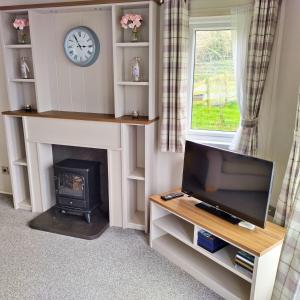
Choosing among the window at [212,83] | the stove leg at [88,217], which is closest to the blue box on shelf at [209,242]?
the window at [212,83]

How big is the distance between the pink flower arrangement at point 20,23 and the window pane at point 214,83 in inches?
66.4

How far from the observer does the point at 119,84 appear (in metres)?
2.79

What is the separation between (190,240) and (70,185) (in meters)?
1.38

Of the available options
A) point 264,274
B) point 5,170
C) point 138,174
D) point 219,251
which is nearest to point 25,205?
point 5,170

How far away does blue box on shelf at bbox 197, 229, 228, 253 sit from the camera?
7.23 feet

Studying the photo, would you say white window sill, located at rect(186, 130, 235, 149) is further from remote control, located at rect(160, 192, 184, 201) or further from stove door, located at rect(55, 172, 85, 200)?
stove door, located at rect(55, 172, 85, 200)

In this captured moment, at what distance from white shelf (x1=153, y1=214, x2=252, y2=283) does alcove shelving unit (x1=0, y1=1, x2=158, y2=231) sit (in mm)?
313

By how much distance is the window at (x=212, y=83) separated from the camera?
2693 millimetres

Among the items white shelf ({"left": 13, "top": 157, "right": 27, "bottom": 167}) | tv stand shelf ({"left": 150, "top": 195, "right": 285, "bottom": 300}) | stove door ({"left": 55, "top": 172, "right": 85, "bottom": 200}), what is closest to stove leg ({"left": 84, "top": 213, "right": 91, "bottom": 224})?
stove door ({"left": 55, "top": 172, "right": 85, "bottom": 200})

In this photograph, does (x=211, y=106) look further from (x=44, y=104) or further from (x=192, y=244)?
(x=44, y=104)

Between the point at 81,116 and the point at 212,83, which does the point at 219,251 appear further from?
the point at 81,116

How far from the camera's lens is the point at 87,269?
96.1 inches

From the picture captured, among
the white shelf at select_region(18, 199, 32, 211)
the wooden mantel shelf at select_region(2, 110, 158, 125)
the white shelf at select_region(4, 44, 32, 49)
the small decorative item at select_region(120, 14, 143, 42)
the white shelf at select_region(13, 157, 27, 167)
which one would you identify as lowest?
the white shelf at select_region(18, 199, 32, 211)

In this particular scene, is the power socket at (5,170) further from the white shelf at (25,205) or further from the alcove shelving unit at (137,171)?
the alcove shelving unit at (137,171)
